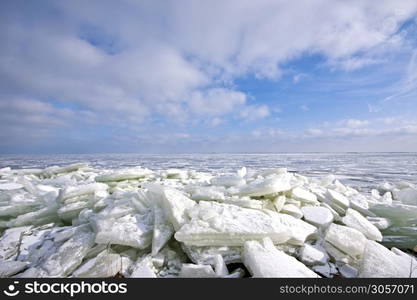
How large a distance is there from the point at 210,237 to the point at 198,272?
35 cm

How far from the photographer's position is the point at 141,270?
6.43 ft

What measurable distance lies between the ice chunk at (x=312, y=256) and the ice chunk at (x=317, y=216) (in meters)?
0.43

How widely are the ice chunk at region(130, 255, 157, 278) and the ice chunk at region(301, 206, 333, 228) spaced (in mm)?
1718

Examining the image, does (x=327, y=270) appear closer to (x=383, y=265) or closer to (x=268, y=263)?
(x=383, y=265)

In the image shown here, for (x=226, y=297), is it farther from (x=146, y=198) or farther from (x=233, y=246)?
(x=146, y=198)

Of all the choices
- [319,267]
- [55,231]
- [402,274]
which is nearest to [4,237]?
[55,231]

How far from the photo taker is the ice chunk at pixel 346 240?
2.20 meters

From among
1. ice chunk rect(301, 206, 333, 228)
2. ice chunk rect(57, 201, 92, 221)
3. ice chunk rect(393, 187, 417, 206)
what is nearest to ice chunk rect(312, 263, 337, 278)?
ice chunk rect(301, 206, 333, 228)

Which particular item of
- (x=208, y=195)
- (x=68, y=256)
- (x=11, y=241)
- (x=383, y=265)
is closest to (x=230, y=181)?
(x=208, y=195)

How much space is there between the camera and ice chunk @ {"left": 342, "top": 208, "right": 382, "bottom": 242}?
8.37 ft

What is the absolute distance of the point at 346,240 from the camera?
7.41 feet

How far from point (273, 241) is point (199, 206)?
0.80 metres

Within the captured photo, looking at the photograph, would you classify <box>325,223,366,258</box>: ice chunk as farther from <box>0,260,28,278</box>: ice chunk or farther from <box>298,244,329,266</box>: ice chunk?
<box>0,260,28,278</box>: ice chunk

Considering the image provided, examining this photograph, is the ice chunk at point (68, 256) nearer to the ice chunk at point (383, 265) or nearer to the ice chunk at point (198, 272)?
the ice chunk at point (198, 272)
